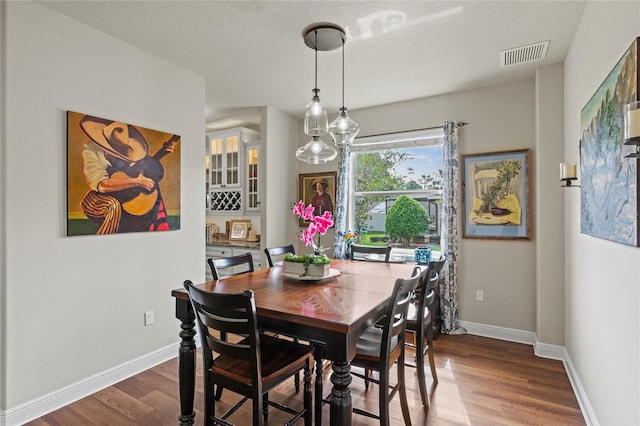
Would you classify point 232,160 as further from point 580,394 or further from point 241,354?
point 580,394

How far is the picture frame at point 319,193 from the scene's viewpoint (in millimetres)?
4558

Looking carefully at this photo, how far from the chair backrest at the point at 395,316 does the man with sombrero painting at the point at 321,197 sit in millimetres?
2714

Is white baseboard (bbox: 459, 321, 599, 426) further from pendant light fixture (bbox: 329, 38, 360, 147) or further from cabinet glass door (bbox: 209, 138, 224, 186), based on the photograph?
cabinet glass door (bbox: 209, 138, 224, 186)

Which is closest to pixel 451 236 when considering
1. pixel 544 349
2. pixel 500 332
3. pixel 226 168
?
pixel 500 332

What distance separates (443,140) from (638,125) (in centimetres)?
284

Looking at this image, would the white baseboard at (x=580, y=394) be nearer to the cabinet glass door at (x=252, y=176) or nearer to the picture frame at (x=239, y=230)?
the cabinet glass door at (x=252, y=176)

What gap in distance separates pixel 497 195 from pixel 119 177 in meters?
3.56

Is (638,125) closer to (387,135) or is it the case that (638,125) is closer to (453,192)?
(453,192)

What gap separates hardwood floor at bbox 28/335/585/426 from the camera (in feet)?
7.08

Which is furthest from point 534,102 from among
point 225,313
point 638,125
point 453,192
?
point 225,313

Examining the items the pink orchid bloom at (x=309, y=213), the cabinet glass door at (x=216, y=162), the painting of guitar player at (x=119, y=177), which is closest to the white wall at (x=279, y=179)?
the cabinet glass door at (x=216, y=162)

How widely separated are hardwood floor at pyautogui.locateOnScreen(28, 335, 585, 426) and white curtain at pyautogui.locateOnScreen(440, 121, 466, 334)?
0.66 meters

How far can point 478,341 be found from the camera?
11.4 feet

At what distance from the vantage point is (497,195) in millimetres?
3553
